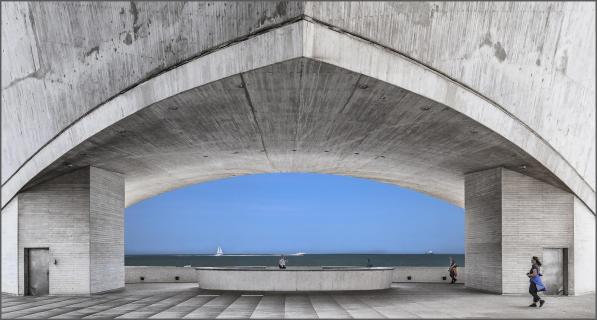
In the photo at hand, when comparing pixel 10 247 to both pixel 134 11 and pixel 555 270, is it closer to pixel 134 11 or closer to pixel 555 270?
pixel 134 11

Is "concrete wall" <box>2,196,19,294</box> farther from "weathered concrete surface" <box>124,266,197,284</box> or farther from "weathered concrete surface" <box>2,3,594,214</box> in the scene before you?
"weathered concrete surface" <box>124,266,197,284</box>

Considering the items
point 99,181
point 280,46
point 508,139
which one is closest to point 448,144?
point 508,139

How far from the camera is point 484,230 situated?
25125 millimetres

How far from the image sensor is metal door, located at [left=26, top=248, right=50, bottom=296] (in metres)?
23.6

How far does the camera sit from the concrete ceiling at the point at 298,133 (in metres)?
16.5

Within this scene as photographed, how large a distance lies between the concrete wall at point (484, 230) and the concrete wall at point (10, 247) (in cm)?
1721

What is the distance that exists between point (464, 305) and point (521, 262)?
5092mm

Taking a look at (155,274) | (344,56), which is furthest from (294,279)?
(344,56)

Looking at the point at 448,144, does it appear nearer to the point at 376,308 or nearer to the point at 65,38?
the point at 376,308

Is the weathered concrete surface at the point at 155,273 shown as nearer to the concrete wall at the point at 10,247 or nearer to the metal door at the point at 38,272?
the metal door at the point at 38,272

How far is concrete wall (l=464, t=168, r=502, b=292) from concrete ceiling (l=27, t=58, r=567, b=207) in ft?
2.33

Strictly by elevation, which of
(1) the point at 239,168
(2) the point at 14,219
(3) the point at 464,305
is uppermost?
(1) the point at 239,168

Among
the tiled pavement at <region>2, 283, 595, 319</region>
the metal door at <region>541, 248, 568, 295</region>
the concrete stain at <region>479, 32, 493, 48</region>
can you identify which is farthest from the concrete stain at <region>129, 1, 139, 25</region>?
the metal door at <region>541, 248, 568, 295</region>

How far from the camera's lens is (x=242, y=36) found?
15570mm
